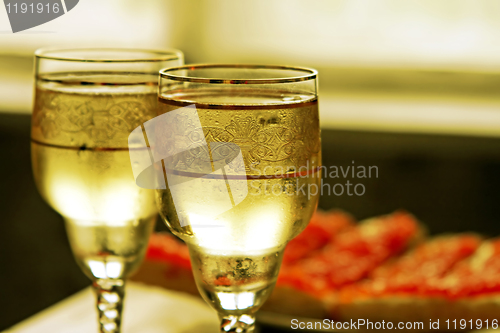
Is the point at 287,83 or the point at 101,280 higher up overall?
the point at 287,83

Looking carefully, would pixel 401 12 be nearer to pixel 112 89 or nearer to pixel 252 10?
pixel 252 10

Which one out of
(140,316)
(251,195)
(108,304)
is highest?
(251,195)

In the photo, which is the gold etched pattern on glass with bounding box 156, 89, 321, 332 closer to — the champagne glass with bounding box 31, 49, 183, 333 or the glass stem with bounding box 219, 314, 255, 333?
the glass stem with bounding box 219, 314, 255, 333

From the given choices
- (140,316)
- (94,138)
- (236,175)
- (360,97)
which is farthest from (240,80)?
(360,97)

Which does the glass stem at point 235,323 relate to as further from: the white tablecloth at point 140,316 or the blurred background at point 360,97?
the blurred background at point 360,97

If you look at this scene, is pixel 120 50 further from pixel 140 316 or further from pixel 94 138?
pixel 140 316

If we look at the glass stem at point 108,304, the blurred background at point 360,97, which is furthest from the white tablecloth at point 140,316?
the blurred background at point 360,97

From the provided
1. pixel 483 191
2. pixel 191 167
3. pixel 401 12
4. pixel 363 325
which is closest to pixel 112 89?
pixel 191 167
